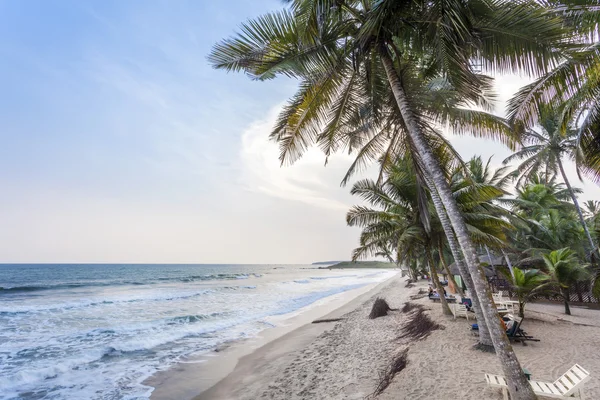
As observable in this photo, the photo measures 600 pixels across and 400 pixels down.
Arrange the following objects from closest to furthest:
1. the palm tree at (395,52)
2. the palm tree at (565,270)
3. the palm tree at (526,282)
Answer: the palm tree at (395,52) < the palm tree at (526,282) < the palm tree at (565,270)

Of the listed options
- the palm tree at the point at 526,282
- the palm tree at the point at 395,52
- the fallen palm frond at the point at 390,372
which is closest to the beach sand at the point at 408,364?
the fallen palm frond at the point at 390,372

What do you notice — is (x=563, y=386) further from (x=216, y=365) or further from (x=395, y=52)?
(x=216, y=365)

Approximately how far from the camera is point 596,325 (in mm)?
8648

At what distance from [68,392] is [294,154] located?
7.68 metres

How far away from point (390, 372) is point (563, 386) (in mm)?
2791

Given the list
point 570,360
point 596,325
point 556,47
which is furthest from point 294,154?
point 596,325

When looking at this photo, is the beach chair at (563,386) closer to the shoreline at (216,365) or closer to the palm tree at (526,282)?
the palm tree at (526,282)

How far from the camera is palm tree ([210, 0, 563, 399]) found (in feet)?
12.4

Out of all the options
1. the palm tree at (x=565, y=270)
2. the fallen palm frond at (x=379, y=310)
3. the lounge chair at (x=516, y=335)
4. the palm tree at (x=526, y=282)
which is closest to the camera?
the lounge chair at (x=516, y=335)

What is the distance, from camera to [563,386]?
3822 millimetres

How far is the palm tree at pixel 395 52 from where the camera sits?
3.77 meters

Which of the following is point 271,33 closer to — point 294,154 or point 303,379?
point 294,154

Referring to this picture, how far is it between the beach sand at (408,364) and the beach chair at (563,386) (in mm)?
415

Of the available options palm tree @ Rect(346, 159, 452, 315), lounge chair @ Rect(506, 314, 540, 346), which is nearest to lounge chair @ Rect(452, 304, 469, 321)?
palm tree @ Rect(346, 159, 452, 315)
